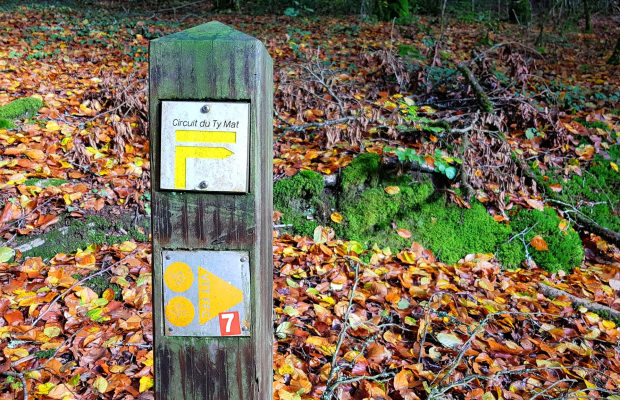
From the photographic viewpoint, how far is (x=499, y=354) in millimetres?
2602

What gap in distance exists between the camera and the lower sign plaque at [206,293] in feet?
3.94

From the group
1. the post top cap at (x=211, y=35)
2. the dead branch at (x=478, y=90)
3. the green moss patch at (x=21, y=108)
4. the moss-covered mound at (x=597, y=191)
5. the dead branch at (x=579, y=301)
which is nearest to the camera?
the post top cap at (x=211, y=35)

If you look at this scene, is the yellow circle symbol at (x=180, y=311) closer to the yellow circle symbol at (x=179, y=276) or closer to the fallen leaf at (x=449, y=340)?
the yellow circle symbol at (x=179, y=276)

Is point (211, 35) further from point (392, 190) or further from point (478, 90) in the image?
point (478, 90)

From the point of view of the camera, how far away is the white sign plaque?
1146mm

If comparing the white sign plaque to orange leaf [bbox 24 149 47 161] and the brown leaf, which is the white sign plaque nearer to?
the brown leaf

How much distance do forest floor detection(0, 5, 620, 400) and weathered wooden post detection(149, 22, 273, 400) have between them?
792 millimetres

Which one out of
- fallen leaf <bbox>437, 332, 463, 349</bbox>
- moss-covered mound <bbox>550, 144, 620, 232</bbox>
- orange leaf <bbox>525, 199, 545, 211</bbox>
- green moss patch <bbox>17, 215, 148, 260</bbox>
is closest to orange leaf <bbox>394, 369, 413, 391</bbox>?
fallen leaf <bbox>437, 332, 463, 349</bbox>

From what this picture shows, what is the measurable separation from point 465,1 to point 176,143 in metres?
17.4

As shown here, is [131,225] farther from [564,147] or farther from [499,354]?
[564,147]

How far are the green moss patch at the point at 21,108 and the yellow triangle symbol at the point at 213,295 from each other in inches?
174

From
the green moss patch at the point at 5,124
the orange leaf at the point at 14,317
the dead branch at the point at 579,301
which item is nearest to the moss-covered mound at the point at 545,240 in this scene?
the dead branch at the point at 579,301

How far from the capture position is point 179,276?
121 cm

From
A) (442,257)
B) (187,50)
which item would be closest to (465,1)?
(442,257)
